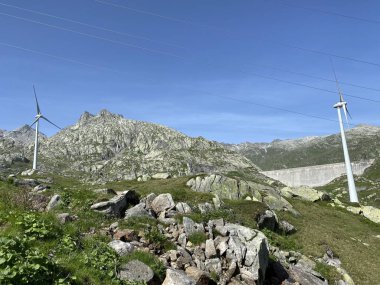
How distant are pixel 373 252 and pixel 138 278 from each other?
35624mm

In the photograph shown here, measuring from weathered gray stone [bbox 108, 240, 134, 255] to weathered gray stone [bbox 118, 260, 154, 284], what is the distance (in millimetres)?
1326

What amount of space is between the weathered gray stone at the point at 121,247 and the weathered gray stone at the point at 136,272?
1326mm

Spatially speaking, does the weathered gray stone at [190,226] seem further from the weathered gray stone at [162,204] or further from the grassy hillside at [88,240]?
the weathered gray stone at [162,204]

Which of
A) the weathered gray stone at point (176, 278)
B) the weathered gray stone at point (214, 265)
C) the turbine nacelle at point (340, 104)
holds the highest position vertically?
the turbine nacelle at point (340, 104)

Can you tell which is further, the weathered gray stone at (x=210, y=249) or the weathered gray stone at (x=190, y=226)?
the weathered gray stone at (x=190, y=226)

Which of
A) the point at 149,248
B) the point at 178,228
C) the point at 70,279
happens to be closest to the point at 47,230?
the point at 70,279

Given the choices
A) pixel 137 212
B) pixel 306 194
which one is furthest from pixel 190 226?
pixel 306 194

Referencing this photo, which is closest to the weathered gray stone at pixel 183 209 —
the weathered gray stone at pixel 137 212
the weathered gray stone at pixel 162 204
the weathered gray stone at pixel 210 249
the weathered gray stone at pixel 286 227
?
the weathered gray stone at pixel 162 204

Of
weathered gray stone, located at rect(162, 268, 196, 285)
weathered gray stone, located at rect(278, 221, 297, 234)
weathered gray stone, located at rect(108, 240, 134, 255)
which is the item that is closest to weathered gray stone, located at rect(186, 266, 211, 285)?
weathered gray stone, located at rect(162, 268, 196, 285)

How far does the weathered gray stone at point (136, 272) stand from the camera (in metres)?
18.5

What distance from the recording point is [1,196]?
84.2ft

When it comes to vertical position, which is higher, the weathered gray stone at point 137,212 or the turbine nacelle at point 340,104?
the turbine nacelle at point 340,104

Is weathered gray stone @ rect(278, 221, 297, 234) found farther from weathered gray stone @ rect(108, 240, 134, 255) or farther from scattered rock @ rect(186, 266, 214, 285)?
weathered gray stone @ rect(108, 240, 134, 255)

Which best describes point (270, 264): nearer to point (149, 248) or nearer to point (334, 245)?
point (149, 248)
